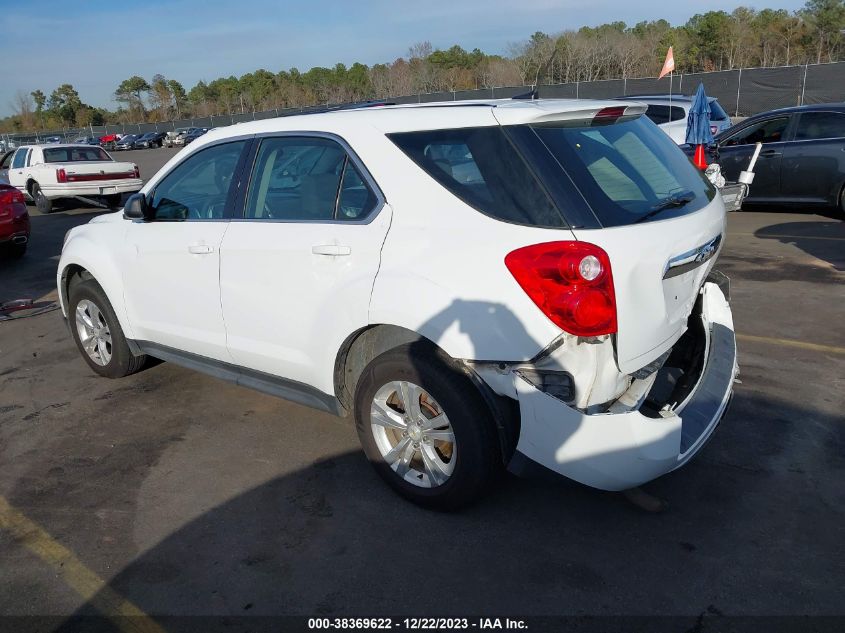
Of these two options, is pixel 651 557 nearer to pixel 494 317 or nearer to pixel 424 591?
pixel 424 591

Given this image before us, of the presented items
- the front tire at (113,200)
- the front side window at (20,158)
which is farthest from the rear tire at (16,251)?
the front side window at (20,158)

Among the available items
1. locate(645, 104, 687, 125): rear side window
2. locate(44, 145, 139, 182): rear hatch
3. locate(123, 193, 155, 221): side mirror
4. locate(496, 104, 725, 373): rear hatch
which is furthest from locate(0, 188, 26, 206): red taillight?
locate(645, 104, 687, 125): rear side window

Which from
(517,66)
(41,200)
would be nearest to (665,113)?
(41,200)

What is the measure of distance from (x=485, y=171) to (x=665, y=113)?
11602 mm

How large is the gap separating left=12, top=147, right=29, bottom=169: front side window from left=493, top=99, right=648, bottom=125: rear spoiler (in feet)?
54.9

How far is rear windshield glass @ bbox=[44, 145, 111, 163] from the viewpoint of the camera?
53.1ft

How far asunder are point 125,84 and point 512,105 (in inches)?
5144

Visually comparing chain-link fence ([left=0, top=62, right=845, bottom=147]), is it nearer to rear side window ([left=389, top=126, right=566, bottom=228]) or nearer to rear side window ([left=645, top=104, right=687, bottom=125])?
rear side window ([left=645, top=104, right=687, bottom=125])

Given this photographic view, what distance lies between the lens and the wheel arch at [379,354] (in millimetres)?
3123

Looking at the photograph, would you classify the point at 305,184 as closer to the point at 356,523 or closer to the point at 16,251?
the point at 356,523

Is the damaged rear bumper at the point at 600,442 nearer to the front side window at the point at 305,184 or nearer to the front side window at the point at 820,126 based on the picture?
the front side window at the point at 305,184

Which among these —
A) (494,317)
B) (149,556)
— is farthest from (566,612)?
(149,556)

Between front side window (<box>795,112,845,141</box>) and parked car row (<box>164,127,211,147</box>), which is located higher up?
front side window (<box>795,112,845,141</box>)

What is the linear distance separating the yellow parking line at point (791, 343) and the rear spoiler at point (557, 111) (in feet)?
9.04
